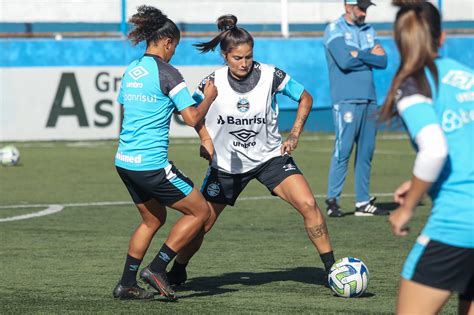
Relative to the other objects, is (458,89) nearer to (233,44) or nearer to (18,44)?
(233,44)

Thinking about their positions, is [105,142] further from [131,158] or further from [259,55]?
[131,158]

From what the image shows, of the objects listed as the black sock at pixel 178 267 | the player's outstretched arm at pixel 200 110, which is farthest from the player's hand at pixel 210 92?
the black sock at pixel 178 267

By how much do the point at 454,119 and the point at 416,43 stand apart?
1.26 feet

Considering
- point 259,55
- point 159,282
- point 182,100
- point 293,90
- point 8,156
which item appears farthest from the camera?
point 259,55

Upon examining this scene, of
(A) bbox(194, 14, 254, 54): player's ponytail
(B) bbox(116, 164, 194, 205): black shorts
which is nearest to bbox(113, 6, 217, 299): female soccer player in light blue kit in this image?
(B) bbox(116, 164, 194, 205): black shorts

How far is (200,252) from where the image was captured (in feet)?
35.3

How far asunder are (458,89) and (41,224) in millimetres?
7993

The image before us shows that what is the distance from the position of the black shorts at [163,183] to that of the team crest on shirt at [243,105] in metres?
1.07

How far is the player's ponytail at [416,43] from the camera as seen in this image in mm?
5199

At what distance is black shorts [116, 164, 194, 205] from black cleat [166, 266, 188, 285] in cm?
97

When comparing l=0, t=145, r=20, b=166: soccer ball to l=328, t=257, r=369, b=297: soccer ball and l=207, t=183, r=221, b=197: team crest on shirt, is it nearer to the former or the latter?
l=207, t=183, r=221, b=197: team crest on shirt

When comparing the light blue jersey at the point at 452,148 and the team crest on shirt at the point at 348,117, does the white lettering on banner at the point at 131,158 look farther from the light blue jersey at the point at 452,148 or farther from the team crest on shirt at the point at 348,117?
the team crest on shirt at the point at 348,117

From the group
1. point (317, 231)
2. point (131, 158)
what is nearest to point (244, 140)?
point (317, 231)

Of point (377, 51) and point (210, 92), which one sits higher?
point (210, 92)
